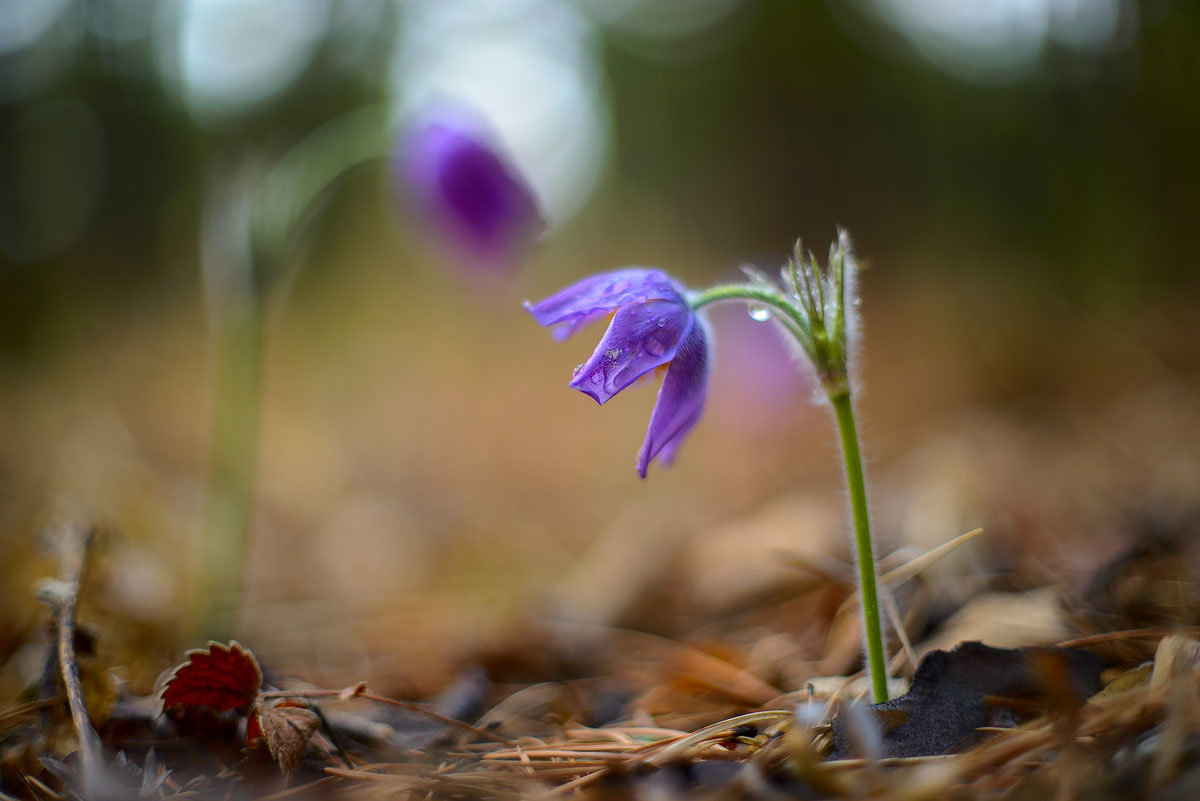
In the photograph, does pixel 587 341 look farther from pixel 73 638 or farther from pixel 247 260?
pixel 73 638

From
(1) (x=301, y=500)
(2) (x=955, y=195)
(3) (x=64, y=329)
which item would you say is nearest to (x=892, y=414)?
(2) (x=955, y=195)

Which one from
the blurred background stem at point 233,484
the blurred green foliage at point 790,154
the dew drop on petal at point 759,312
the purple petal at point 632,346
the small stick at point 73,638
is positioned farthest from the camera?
the blurred green foliage at point 790,154

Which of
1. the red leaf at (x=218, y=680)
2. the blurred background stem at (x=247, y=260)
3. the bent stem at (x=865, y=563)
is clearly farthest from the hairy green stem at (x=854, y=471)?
the blurred background stem at (x=247, y=260)

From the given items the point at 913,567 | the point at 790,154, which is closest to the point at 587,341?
the point at 790,154

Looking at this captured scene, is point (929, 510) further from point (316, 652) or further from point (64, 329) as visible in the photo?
point (64, 329)

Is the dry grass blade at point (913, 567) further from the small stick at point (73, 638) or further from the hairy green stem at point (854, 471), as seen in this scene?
the small stick at point (73, 638)
